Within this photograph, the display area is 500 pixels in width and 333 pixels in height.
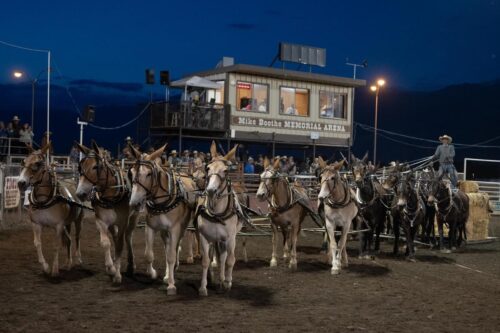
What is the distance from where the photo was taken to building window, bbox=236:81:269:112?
31.2 meters

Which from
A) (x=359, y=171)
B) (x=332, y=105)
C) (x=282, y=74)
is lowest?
(x=359, y=171)

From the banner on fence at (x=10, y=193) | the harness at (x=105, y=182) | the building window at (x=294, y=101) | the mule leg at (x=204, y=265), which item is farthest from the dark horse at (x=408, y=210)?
the building window at (x=294, y=101)

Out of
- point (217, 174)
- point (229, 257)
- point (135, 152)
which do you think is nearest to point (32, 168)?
point (135, 152)

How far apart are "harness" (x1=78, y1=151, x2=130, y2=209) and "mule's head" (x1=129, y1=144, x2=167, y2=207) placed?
642 millimetres

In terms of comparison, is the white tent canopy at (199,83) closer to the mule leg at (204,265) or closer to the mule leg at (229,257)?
the mule leg at (229,257)

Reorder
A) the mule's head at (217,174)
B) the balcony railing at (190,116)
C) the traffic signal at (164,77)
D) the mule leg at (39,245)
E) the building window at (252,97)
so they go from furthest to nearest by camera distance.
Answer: the building window at (252,97) → the balcony railing at (190,116) → the traffic signal at (164,77) → the mule leg at (39,245) → the mule's head at (217,174)

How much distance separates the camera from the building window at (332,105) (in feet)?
111

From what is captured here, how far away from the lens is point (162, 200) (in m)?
9.70

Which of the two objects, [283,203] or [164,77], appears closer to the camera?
[283,203]

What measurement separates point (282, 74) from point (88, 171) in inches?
888

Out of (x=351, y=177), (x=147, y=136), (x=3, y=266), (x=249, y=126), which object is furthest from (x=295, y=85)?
(x=3, y=266)

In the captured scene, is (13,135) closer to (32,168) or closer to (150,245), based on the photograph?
(32,168)

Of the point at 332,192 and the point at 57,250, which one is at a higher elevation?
the point at 332,192

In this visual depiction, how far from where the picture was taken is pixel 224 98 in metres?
30.9
